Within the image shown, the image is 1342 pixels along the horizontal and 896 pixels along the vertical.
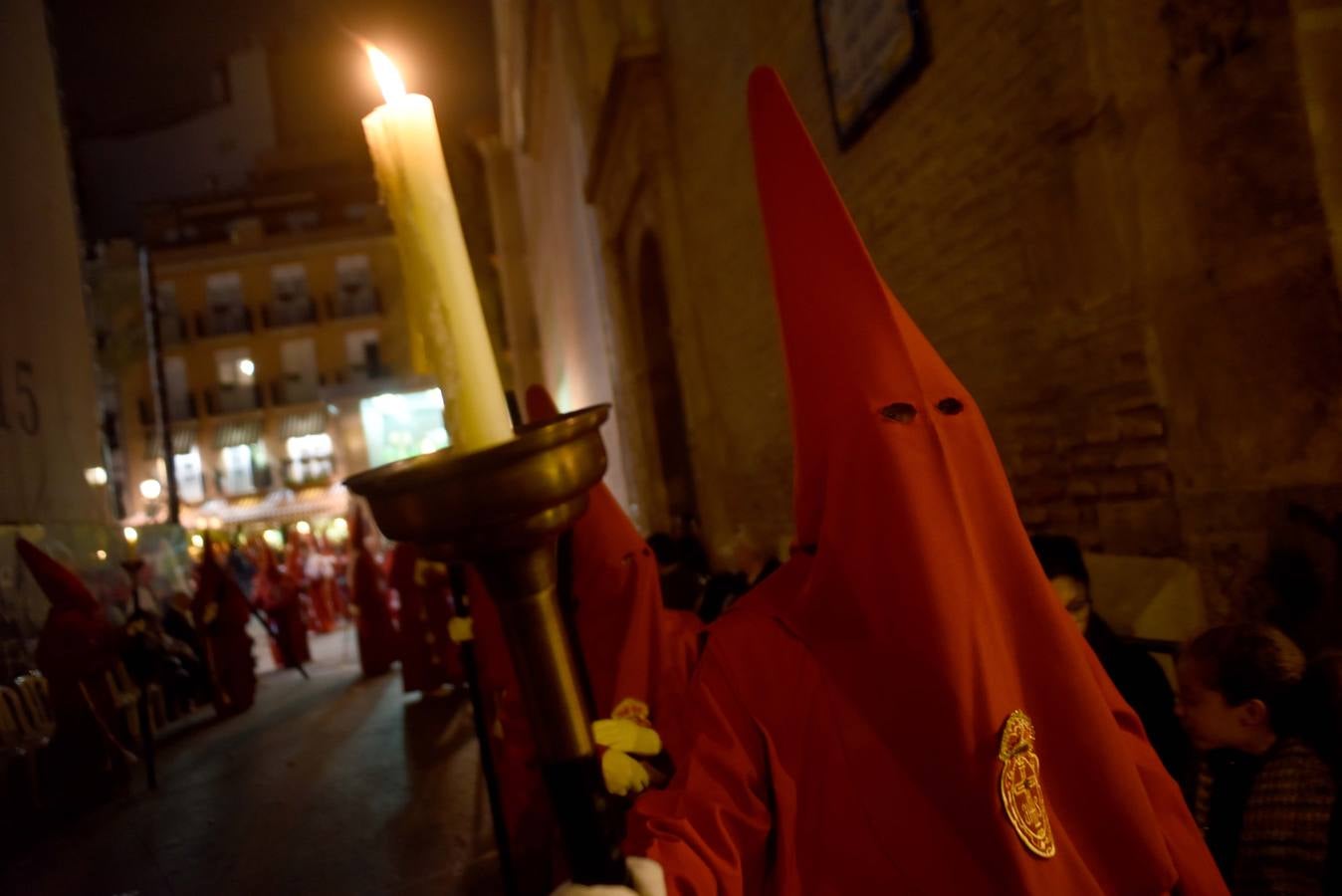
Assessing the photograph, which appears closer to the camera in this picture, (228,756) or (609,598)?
(609,598)

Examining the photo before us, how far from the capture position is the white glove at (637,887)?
0.92m

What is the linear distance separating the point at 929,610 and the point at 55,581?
954cm

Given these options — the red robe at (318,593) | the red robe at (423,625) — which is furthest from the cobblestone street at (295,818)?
the red robe at (318,593)

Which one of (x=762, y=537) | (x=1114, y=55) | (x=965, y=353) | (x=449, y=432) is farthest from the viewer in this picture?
(x=762, y=537)

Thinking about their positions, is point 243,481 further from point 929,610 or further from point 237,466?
point 929,610

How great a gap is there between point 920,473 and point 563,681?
2.92 feet

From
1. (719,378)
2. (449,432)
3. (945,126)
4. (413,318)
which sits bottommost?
(449,432)

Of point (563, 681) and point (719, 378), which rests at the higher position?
point (719, 378)

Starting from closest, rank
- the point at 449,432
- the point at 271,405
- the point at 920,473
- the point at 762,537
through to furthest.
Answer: the point at 449,432 < the point at 920,473 < the point at 762,537 < the point at 271,405

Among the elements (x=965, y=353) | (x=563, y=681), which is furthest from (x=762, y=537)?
(x=563, y=681)

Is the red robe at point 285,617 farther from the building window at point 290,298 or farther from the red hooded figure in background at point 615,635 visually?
the building window at point 290,298

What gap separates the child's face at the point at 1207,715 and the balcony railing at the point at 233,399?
1656 inches

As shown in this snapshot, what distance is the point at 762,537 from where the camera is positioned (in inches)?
345

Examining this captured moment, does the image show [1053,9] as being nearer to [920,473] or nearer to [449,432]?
[920,473]
